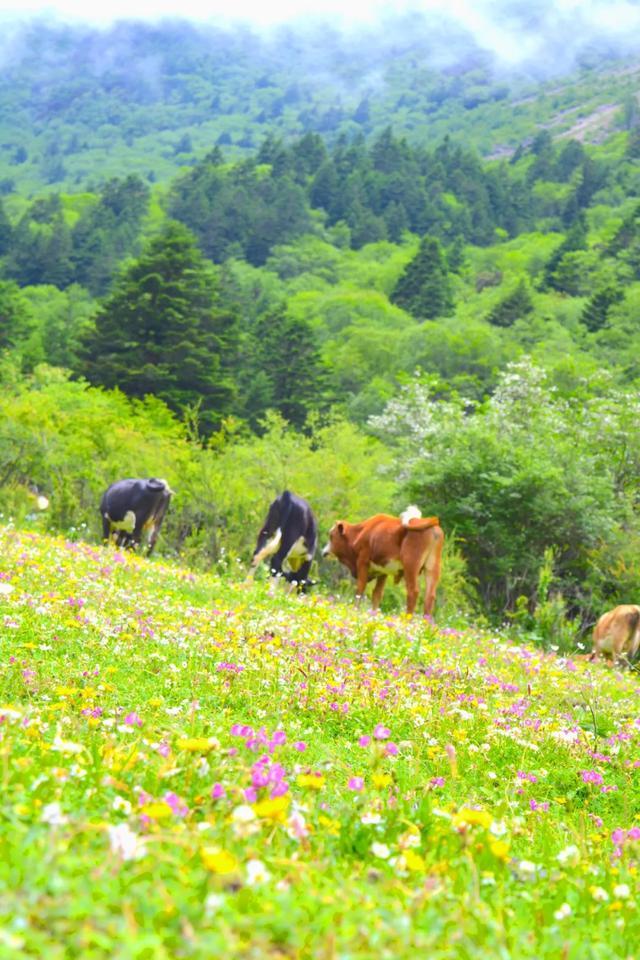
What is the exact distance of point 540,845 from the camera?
4855 mm

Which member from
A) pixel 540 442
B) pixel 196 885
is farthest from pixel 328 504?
pixel 196 885

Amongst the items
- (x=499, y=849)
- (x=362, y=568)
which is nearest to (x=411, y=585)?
(x=362, y=568)

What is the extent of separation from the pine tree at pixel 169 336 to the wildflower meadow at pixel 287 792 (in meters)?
47.0

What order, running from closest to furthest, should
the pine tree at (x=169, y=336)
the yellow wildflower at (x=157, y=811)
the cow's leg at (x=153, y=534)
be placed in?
the yellow wildflower at (x=157, y=811)
the cow's leg at (x=153, y=534)
the pine tree at (x=169, y=336)

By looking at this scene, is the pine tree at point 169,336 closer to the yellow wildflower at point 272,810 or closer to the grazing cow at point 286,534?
the grazing cow at point 286,534

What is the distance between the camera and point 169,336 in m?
59.1

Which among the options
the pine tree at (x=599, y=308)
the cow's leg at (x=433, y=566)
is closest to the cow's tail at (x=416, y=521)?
the cow's leg at (x=433, y=566)

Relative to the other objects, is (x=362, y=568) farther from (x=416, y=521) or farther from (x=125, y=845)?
(x=125, y=845)

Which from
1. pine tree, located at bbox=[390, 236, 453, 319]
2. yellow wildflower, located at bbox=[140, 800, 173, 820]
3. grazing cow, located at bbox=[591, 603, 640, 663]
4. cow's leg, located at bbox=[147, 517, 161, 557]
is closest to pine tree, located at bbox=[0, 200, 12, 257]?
pine tree, located at bbox=[390, 236, 453, 319]

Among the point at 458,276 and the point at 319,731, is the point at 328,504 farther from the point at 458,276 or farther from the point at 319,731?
the point at 458,276

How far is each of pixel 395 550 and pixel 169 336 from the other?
151 feet

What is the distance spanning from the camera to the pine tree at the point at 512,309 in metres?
85.6

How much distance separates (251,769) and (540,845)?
6.34ft

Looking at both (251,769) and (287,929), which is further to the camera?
(251,769)
